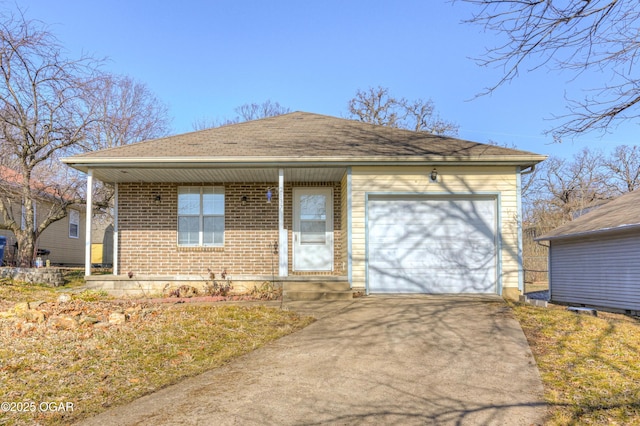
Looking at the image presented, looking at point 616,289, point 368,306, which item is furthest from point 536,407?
point 616,289

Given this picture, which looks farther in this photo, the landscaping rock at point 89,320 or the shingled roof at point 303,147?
the shingled roof at point 303,147

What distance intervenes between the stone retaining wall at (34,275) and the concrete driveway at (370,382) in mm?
7643

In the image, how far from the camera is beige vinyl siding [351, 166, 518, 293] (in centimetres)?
940

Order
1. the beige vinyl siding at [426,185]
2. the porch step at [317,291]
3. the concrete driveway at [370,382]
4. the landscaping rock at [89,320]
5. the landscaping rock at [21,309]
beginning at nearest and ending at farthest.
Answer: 1. the concrete driveway at [370,382]
2. the landscaping rock at [89,320]
3. the landscaping rock at [21,309]
4. the porch step at [317,291]
5. the beige vinyl siding at [426,185]

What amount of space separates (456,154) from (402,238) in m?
2.09

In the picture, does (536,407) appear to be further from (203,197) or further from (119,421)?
(203,197)

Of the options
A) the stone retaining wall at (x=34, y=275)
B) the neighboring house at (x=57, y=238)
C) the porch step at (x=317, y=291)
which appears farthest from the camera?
the neighboring house at (x=57, y=238)

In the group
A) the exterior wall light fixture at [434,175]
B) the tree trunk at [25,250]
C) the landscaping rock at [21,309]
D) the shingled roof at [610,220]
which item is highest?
the exterior wall light fixture at [434,175]

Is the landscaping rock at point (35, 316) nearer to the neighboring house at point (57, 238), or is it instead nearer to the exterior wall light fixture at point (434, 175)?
the exterior wall light fixture at point (434, 175)

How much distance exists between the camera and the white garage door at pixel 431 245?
9445 mm

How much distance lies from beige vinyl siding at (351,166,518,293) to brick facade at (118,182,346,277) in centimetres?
154

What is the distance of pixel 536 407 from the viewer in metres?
3.94

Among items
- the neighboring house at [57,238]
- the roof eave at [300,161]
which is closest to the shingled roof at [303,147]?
the roof eave at [300,161]

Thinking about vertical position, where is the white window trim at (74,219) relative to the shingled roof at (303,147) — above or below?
below
